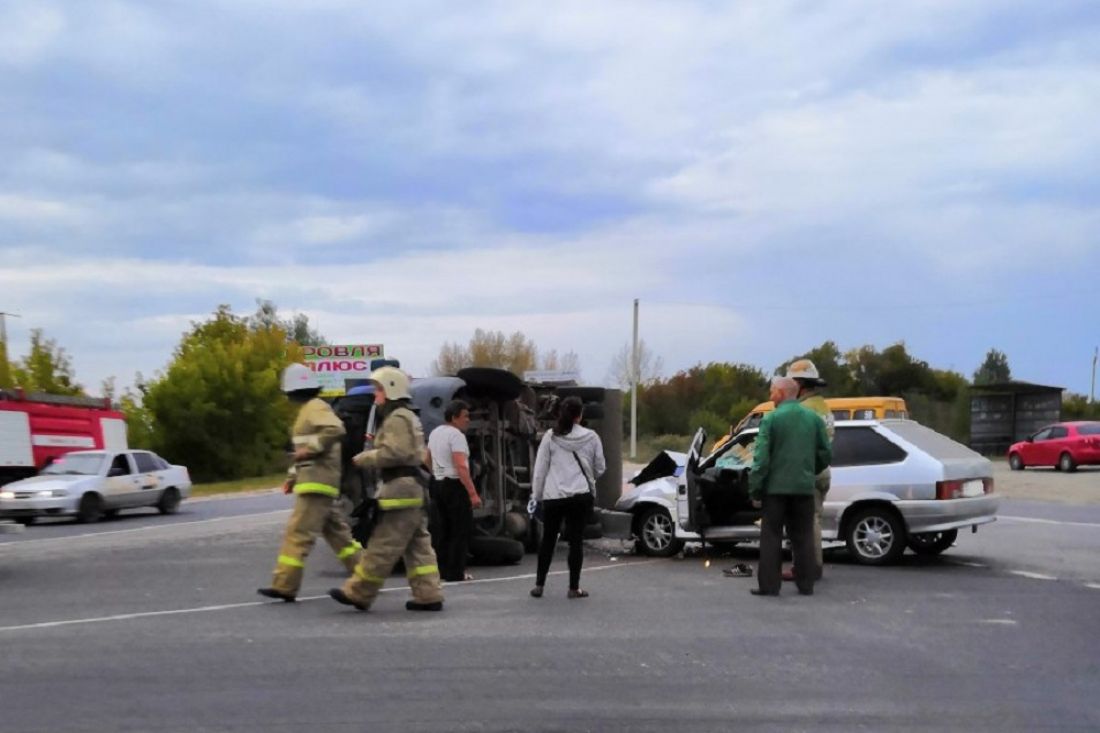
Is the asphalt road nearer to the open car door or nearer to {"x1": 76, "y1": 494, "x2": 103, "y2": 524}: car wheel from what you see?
the open car door

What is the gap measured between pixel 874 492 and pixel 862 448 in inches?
24.5

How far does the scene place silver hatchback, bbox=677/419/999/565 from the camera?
13.5 metres

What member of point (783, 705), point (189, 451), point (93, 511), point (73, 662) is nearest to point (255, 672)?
point (73, 662)

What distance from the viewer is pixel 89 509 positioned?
2516 cm

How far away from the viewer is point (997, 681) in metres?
7.73

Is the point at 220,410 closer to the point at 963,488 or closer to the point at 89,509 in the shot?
the point at 89,509

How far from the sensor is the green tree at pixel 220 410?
54.2 metres

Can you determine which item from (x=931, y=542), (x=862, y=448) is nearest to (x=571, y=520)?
(x=862, y=448)

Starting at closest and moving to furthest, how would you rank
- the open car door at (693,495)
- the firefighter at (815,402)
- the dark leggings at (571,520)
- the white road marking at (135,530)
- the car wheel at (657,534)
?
1. the dark leggings at (571,520)
2. the firefighter at (815,402)
3. the open car door at (693,495)
4. the car wheel at (657,534)
5. the white road marking at (135,530)

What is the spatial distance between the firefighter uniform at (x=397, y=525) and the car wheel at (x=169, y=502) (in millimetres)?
18912

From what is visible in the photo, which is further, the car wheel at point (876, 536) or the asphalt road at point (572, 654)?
the car wheel at point (876, 536)

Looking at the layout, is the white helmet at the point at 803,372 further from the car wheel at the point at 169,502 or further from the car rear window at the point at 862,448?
the car wheel at the point at 169,502

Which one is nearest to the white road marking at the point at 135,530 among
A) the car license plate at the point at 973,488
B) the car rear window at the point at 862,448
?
the car rear window at the point at 862,448

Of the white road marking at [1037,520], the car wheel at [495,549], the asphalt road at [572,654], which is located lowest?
the asphalt road at [572,654]
